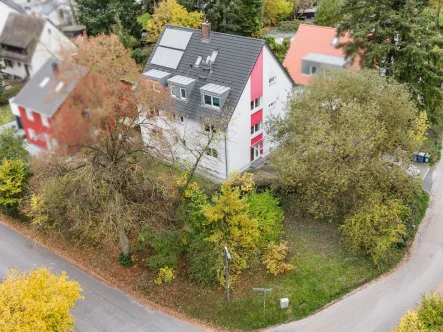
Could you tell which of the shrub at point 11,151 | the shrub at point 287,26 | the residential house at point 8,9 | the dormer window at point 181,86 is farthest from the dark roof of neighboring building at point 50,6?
the shrub at point 287,26

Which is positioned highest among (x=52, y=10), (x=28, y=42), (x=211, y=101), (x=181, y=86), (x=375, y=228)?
(x=52, y=10)

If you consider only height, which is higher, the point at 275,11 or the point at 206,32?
the point at 275,11

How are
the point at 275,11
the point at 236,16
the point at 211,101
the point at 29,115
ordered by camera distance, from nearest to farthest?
the point at 29,115, the point at 211,101, the point at 236,16, the point at 275,11

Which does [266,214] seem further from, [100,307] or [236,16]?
[236,16]

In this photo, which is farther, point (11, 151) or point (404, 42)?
point (404, 42)

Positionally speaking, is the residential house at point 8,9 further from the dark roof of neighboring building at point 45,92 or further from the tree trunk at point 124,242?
the tree trunk at point 124,242

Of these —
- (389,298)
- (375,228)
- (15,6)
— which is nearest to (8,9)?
(15,6)

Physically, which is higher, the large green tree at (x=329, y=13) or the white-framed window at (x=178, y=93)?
the large green tree at (x=329, y=13)

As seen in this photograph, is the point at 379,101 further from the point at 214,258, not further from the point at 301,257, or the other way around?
the point at 214,258
